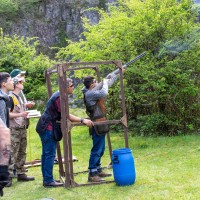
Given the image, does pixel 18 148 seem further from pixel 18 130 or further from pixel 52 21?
pixel 52 21

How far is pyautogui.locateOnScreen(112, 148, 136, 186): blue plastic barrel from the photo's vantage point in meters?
5.63

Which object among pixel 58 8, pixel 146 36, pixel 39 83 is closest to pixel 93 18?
pixel 58 8

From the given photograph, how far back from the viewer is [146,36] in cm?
1072

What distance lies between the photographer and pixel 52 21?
3409 cm

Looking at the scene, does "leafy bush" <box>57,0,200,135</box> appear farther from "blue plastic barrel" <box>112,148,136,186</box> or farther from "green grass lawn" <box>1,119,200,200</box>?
"blue plastic barrel" <box>112,148,136,186</box>

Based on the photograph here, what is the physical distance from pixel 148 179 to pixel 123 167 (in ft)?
2.01

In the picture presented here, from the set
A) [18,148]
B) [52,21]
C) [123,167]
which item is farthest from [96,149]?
[52,21]

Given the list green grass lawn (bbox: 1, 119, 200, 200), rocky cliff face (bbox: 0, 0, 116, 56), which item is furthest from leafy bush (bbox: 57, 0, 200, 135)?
rocky cliff face (bbox: 0, 0, 116, 56)

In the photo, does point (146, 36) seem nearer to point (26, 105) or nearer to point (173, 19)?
point (173, 19)

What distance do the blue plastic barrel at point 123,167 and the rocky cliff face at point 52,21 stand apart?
27718 millimetres

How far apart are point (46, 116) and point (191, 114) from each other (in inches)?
234

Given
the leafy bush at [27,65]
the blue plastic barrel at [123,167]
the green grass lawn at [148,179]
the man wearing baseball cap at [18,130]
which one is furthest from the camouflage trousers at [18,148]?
the leafy bush at [27,65]

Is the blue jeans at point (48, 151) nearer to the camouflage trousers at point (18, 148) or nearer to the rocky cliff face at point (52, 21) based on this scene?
the camouflage trousers at point (18, 148)

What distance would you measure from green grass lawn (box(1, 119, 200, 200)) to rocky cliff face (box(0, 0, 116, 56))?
978 inches
